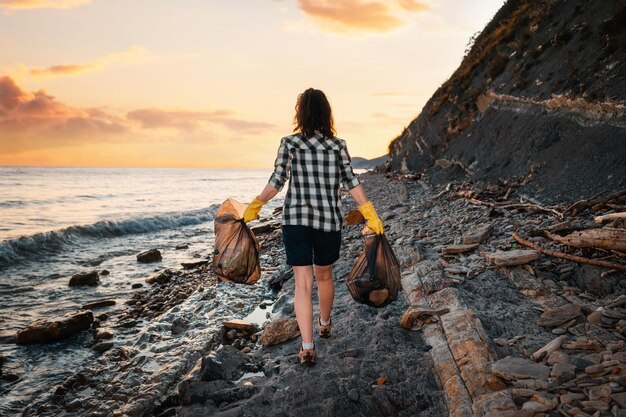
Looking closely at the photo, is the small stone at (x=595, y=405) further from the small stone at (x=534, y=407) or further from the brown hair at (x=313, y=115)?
the brown hair at (x=313, y=115)

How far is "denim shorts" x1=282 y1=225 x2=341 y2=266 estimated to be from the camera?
11.2 feet

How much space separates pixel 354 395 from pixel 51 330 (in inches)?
196

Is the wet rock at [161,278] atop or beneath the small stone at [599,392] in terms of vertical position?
beneath

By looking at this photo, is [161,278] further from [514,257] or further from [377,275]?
[514,257]

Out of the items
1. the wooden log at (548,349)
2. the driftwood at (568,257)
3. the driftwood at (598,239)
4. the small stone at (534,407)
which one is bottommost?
the small stone at (534,407)

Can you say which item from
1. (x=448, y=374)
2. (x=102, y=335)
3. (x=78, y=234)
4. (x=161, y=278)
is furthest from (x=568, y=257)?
(x=78, y=234)

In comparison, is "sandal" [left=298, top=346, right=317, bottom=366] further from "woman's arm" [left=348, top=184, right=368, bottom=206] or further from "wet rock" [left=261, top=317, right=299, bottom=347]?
"woman's arm" [left=348, top=184, right=368, bottom=206]

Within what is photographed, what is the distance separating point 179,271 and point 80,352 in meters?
4.53

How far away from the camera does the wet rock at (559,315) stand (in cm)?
340

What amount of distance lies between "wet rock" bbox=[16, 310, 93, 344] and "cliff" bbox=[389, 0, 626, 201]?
8.76m

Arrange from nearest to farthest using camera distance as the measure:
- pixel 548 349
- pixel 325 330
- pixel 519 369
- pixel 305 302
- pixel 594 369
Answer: pixel 594 369 → pixel 519 369 → pixel 548 349 → pixel 305 302 → pixel 325 330

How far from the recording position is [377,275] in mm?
3678

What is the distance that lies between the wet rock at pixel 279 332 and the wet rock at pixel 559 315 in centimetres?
252

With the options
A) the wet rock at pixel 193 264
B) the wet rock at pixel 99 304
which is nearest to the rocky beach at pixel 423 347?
the wet rock at pixel 99 304
